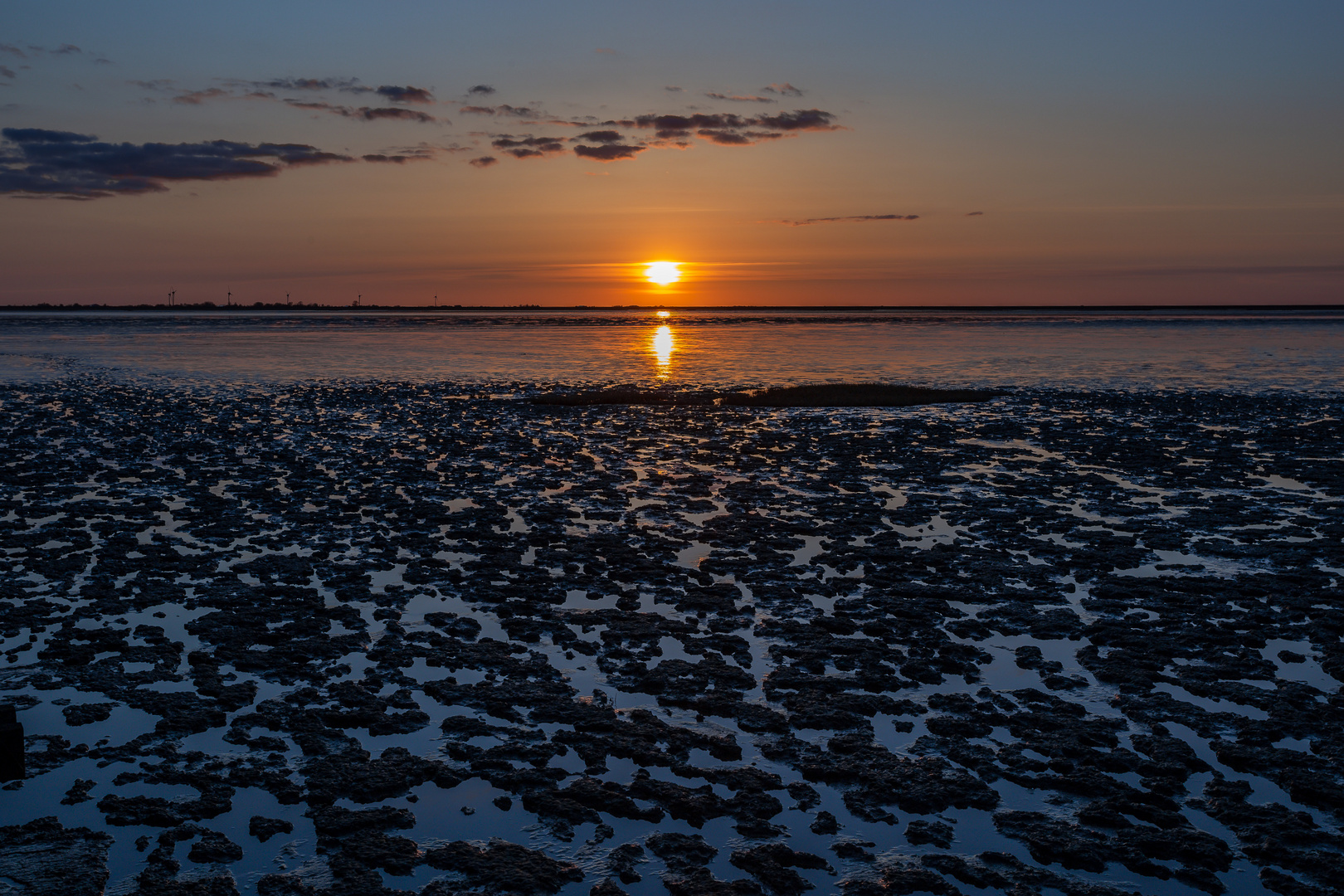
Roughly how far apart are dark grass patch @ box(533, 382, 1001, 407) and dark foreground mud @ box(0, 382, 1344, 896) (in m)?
15.3

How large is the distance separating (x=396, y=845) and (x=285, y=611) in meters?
5.30

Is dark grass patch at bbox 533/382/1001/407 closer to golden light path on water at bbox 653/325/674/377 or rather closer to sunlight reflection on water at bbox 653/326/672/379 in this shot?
sunlight reflection on water at bbox 653/326/672/379

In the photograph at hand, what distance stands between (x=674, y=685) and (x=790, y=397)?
2716 centimetres

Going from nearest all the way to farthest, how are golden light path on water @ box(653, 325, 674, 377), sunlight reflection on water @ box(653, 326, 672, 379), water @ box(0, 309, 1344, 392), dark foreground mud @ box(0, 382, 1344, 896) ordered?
dark foreground mud @ box(0, 382, 1344, 896)
water @ box(0, 309, 1344, 392)
sunlight reflection on water @ box(653, 326, 672, 379)
golden light path on water @ box(653, 325, 674, 377)

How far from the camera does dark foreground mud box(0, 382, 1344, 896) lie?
237 inches

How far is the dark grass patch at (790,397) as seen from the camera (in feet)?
110

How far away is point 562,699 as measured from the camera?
8.33 metres

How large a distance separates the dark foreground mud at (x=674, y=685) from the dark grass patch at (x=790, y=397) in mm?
15280

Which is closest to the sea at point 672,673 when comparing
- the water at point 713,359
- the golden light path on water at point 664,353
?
the water at point 713,359

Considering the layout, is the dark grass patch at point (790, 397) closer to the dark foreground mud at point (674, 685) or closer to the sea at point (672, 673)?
the sea at point (672, 673)

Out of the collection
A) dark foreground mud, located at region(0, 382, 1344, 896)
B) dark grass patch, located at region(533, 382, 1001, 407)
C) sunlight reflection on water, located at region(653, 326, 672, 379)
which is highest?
sunlight reflection on water, located at region(653, 326, 672, 379)

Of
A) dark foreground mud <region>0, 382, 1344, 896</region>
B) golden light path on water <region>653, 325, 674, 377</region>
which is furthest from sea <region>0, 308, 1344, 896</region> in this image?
golden light path on water <region>653, 325, 674, 377</region>

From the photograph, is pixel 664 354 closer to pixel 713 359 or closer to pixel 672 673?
pixel 713 359

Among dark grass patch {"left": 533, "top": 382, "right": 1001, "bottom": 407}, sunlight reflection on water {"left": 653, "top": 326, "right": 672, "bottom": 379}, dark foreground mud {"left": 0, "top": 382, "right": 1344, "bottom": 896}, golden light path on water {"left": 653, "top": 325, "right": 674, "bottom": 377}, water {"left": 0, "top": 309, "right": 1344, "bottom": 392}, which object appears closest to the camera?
dark foreground mud {"left": 0, "top": 382, "right": 1344, "bottom": 896}
